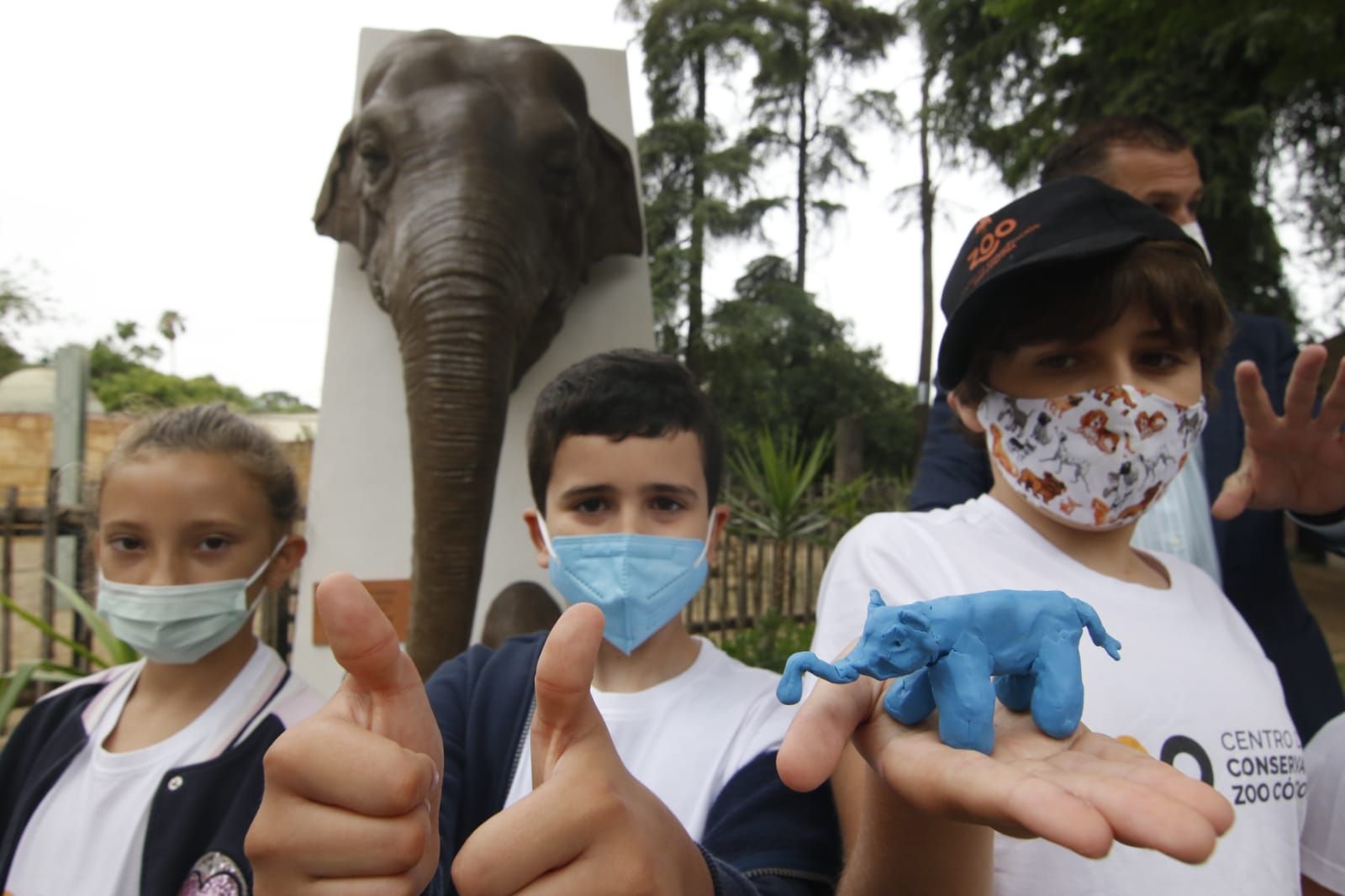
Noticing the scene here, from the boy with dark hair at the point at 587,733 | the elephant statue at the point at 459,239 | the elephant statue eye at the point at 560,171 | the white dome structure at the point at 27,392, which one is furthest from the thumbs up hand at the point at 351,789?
the white dome structure at the point at 27,392

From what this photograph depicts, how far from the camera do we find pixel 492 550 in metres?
2.93

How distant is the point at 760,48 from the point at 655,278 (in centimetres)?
400

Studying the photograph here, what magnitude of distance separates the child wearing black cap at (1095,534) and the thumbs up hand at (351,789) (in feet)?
1.37

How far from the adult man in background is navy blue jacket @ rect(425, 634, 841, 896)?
0.69 meters

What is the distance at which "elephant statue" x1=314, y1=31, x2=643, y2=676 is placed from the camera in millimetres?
2139

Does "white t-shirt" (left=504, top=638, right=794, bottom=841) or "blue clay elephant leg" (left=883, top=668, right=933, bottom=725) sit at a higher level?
"blue clay elephant leg" (left=883, top=668, right=933, bottom=725)

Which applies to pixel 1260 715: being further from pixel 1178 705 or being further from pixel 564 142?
pixel 564 142

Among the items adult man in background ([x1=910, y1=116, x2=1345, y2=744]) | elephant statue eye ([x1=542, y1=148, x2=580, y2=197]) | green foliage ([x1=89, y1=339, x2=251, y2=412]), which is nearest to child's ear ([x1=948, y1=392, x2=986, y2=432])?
adult man in background ([x1=910, y1=116, x2=1345, y2=744])

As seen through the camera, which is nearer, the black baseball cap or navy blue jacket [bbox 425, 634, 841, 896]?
navy blue jacket [bbox 425, 634, 841, 896]

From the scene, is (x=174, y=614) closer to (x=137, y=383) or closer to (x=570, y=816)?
(x=570, y=816)

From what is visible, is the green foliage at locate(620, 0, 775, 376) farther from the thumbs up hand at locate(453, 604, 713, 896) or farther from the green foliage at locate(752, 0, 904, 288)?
the thumbs up hand at locate(453, 604, 713, 896)

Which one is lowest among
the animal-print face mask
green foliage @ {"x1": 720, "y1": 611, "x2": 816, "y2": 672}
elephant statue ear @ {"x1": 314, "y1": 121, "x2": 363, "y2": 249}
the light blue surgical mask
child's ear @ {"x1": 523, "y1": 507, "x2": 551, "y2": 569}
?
green foliage @ {"x1": 720, "y1": 611, "x2": 816, "y2": 672}

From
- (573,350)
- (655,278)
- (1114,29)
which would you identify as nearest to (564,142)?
(573,350)

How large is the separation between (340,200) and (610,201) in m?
0.91
